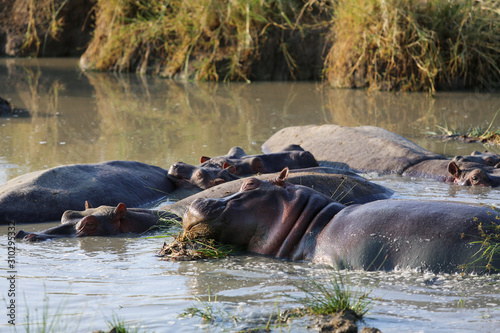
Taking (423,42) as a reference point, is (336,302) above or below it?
below

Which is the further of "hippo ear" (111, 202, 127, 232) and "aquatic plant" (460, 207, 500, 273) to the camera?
"hippo ear" (111, 202, 127, 232)

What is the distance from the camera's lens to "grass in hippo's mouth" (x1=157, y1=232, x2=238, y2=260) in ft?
14.3

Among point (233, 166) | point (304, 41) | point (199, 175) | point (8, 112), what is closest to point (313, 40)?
point (304, 41)

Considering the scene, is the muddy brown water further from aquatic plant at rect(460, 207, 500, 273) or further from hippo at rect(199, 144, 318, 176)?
hippo at rect(199, 144, 318, 176)

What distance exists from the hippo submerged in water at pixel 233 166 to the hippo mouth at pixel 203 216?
1.57m

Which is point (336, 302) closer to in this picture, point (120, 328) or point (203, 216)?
point (120, 328)

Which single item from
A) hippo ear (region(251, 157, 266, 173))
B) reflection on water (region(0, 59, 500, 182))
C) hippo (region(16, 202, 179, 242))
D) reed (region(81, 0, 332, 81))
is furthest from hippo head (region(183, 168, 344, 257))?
reed (region(81, 0, 332, 81))

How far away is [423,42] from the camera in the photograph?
1338 centimetres

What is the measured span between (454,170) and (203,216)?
11.4 ft

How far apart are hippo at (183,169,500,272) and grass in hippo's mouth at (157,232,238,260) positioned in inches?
1.6

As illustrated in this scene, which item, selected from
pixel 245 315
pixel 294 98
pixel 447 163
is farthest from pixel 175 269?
pixel 294 98

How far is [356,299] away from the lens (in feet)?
11.1

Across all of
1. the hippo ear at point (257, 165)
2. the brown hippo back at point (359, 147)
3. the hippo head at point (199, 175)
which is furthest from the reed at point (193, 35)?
the hippo head at point (199, 175)

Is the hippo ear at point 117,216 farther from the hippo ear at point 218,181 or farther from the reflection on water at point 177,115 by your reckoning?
the reflection on water at point 177,115
